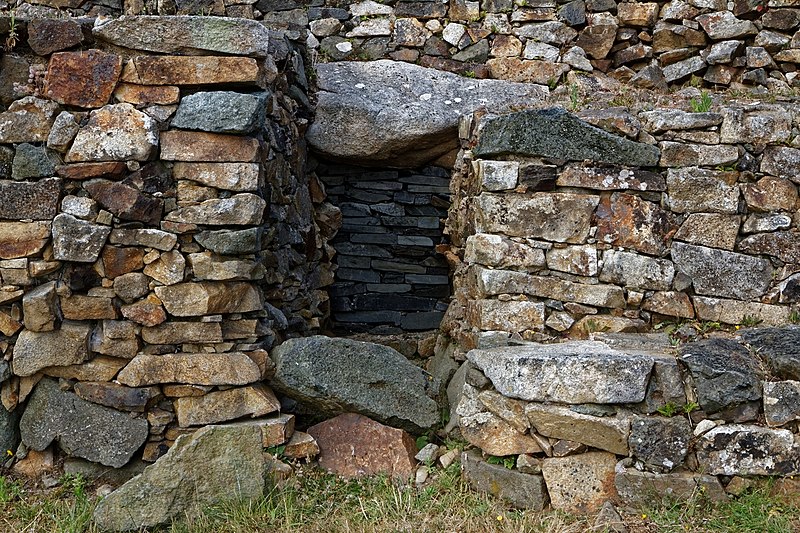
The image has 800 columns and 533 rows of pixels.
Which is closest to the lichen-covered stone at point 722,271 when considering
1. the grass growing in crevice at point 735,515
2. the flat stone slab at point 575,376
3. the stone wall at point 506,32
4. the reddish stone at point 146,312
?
the flat stone slab at point 575,376

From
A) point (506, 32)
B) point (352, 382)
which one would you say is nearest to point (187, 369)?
point (352, 382)

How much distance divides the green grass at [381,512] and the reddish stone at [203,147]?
1.82 meters

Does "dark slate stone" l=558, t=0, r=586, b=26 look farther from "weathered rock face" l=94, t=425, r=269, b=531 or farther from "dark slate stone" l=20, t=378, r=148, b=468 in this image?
"dark slate stone" l=20, t=378, r=148, b=468

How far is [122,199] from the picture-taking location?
12.8 feet

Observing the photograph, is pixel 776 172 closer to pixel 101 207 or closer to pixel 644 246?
A: pixel 644 246

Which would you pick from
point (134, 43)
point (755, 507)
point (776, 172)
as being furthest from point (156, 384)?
point (776, 172)

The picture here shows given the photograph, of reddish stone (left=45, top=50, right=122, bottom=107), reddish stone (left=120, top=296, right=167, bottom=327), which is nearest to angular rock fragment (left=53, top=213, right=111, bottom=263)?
reddish stone (left=120, top=296, right=167, bottom=327)

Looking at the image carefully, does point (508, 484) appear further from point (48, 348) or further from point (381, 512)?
point (48, 348)

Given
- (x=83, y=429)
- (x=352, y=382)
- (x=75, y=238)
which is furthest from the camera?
(x=352, y=382)

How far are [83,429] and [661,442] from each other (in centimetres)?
311

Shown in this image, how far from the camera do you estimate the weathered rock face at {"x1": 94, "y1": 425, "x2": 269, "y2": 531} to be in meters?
3.50

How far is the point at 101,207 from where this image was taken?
3.92 metres

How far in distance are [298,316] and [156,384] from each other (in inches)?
51.0

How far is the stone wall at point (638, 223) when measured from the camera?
4.30 meters
